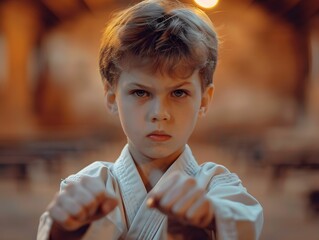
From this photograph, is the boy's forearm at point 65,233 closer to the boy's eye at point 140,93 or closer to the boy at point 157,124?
the boy at point 157,124

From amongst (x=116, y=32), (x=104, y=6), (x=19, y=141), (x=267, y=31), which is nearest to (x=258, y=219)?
(x=116, y=32)

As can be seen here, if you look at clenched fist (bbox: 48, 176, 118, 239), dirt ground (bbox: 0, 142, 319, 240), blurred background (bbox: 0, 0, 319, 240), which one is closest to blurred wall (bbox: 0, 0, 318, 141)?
blurred background (bbox: 0, 0, 319, 240)

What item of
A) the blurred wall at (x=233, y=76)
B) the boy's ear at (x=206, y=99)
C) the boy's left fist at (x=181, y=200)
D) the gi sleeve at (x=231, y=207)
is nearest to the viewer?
the boy's left fist at (x=181, y=200)

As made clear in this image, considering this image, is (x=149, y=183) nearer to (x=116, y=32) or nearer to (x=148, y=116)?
(x=148, y=116)

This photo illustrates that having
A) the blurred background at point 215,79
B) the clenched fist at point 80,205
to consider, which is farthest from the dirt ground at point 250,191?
the clenched fist at point 80,205

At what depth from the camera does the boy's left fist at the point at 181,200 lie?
2.39ft

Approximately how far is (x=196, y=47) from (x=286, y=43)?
1493cm

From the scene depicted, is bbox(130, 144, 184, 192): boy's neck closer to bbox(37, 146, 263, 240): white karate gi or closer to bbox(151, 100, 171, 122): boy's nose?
bbox(37, 146, 263, 240): white karate gi

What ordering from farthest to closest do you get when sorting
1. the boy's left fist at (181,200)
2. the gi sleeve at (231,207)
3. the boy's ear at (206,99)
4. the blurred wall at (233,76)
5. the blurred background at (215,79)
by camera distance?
1. the blurred wall at (233,76)
2. the blurred background at (215,79)
3. the boy's ear at (206,99)
4. the gi sleeve at (231,207)
5. the boy's left fist at (181,200)

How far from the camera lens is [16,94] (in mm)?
11391

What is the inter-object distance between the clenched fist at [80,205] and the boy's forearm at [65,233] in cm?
6

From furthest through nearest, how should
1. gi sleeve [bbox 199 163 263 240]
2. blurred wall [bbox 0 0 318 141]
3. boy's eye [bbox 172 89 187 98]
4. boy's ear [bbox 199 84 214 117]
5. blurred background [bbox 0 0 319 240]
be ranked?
blurred wall [bbox 0 0 318 141]
blurred background [bbox 0 0 319 240]
boy's ear [bbox 199 84 214 117]
boy's eye [bbox 172 89 187 98]
gi sleeve [bbox 199 163 263 240]

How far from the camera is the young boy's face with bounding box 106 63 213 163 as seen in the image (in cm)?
91

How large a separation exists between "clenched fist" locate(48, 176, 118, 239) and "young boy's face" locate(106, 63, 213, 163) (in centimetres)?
20
